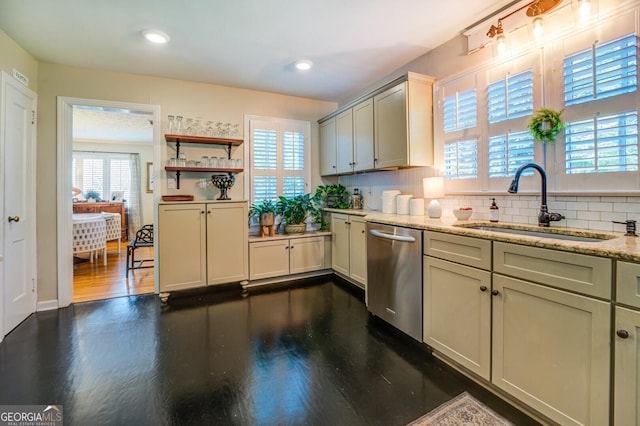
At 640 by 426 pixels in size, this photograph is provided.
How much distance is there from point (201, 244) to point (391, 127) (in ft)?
8.20

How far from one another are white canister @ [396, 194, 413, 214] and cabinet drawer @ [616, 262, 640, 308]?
1857 mm

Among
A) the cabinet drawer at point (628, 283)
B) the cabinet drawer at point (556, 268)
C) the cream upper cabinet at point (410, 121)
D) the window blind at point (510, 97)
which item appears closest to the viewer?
the cabinet drawer at point (628, 283)

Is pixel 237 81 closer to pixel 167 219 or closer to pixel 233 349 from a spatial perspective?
pixel 167 219

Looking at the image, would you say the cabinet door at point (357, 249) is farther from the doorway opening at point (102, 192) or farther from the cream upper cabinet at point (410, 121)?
the doorway opening at point (102, 192)

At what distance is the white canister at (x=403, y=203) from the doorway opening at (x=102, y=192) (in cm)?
290

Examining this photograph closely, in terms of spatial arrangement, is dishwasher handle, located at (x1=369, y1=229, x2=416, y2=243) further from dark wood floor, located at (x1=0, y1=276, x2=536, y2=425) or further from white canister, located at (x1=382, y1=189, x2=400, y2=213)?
dark wood floor, located at (x1=0, y1=276, x2=536, y2=425)

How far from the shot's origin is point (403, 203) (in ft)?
9.88

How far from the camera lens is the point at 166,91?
3502 mm

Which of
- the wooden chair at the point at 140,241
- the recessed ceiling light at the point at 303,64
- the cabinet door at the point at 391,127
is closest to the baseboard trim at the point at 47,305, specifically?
the wooden chair at the point at 140,241

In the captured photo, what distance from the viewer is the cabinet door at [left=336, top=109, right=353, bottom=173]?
3.67m

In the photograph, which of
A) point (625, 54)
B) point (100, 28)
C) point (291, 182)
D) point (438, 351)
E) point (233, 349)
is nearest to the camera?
point (625, 54)

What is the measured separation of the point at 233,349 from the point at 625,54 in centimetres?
316

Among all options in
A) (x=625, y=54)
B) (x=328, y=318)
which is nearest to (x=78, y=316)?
(x=328, y=318)

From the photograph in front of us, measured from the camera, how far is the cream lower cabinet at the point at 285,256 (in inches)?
145
